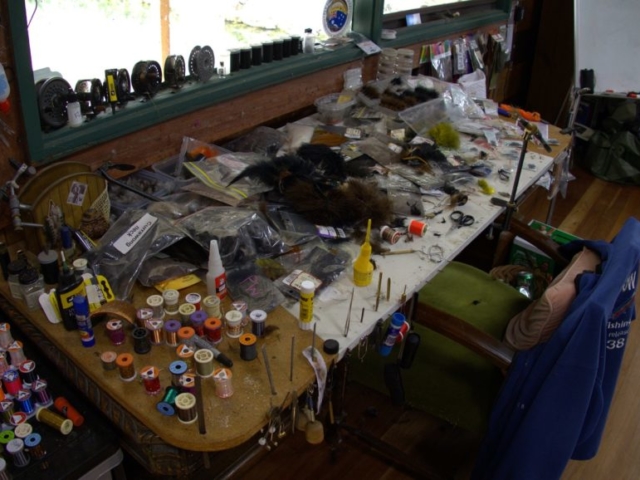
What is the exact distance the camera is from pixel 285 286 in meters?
1.41

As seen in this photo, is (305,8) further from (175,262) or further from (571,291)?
(571,291)

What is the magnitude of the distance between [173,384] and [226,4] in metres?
1.58

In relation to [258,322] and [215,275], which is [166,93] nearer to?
[215,275]

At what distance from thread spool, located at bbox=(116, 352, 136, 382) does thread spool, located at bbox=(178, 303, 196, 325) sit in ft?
0.52

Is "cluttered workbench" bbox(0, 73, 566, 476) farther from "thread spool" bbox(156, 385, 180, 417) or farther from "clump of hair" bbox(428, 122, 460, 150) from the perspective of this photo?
"clump of hair" bbox(428, 122, 460, 150)

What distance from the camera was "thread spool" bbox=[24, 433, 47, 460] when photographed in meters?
1.13

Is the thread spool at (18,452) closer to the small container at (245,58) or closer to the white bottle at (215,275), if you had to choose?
the white bottle at (215,275)

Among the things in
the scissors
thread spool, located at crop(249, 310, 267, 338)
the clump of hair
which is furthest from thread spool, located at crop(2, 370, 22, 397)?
the clump of hair

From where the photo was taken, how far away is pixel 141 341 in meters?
1.18

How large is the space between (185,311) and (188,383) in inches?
8.7

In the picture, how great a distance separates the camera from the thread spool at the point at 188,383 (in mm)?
1079

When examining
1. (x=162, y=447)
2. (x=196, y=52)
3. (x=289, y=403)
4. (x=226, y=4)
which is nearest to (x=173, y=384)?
(x=162, y=447)

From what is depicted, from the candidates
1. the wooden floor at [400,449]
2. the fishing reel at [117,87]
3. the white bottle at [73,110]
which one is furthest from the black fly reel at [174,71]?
the wooden floor at [400,449]

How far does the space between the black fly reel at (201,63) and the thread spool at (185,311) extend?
3.28 feet
